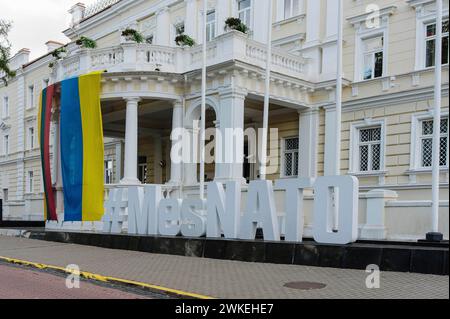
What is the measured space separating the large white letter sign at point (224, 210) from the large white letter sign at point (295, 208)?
4.82ft

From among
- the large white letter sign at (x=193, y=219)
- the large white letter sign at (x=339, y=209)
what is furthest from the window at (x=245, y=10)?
the large white letter sign at (x=339, y=209)

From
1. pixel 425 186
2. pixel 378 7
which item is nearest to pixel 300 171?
pixel 425 186

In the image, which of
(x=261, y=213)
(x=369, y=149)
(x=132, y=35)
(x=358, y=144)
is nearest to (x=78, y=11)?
(x=132, y=35)

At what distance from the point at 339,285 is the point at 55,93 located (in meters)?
17.3

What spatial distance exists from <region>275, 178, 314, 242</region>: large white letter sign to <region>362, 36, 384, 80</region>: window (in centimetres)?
1016

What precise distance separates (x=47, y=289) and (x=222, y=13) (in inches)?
749

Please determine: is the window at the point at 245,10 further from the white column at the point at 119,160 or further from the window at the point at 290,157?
the white column at the point at 119,160

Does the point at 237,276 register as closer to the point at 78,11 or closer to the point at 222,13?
the point at 222,13

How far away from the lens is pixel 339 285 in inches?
336

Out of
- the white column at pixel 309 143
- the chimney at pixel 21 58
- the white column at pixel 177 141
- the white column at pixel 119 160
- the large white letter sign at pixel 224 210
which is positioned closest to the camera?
the large white letter sign at pixel 224 210

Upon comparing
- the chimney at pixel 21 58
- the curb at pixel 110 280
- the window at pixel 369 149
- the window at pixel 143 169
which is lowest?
the curb at pixel 110 280

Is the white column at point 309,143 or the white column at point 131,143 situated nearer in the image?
the white column at point 131,143

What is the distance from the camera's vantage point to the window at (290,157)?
75.8 feet
